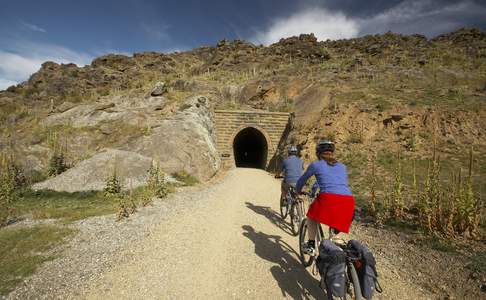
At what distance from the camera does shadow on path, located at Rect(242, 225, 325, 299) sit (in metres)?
4.34

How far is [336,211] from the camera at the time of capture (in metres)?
3.81

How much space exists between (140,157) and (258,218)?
27.9 feet

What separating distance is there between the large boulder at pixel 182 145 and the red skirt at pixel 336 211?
11.7 m

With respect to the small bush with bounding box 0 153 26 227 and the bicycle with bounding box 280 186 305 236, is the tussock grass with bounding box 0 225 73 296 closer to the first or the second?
the small bush with bounding box 0 153 26 227

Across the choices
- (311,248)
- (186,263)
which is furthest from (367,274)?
(186,263)

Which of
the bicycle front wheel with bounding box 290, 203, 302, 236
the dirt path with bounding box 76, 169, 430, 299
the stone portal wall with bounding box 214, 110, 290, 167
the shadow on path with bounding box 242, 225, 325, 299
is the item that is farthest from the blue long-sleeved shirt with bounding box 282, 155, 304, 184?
the stone portal wall with bounding box 214, 110, 290, 167

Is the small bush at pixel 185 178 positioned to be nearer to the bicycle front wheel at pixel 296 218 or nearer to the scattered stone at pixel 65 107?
the bicycle front wheel at pixel 296 218

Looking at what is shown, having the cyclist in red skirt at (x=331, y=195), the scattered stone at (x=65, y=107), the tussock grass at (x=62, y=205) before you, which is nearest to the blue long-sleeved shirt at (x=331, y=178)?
the cyclist in red skirt at (x=331, y=195)

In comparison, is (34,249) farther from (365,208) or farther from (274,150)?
(274,150)

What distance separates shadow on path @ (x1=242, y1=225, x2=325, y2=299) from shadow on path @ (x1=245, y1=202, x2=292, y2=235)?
829 millimetres

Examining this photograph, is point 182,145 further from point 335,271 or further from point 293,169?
point 335,271

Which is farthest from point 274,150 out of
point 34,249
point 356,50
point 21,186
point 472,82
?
point 356,50

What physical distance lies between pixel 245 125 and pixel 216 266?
57.3 feet

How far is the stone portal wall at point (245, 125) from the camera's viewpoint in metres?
21.8
